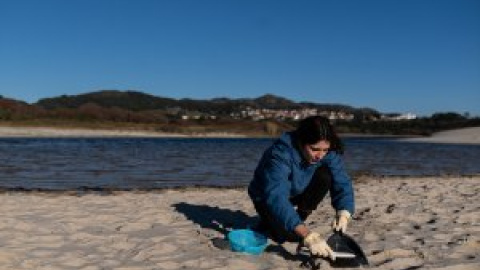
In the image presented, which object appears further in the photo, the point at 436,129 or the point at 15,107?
the point at 436,129

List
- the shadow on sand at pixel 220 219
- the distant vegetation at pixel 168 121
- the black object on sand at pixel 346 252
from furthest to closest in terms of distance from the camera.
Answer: the distant vegetation at pixel 168 121 → the shadow on sand at pixel 220 219 → the black object on sand at pixel 346 252

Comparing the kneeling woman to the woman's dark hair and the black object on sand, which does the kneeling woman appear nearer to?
the woman's dark hair

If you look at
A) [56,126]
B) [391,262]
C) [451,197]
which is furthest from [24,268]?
[56,126]

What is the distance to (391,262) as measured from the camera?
4777mm

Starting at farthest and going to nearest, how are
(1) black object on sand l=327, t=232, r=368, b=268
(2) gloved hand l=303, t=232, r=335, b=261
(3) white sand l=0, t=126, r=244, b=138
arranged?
(3) white sand l=0, t=126, r=244, b=138, (1) black object on sand l=327, t=232, r=368, b=268, (2) gloved hand l=303, t=232, r=335, b=261

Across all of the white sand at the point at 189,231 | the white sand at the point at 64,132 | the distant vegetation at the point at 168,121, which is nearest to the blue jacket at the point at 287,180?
the white sand at the point at 189,231

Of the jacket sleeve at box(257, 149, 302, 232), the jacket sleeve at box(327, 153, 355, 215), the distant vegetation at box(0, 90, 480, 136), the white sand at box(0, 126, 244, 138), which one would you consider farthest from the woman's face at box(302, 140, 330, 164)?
the distant vegetation at box(0, 90, 480, 136)

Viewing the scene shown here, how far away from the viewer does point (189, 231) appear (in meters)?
6.07

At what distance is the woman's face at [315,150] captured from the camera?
14.7ft

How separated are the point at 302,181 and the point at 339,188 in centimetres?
32

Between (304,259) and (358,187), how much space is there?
5.89m

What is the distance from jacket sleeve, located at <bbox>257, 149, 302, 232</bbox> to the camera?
443 centimetres

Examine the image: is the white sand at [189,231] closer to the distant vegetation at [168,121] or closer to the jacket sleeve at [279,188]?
the jacket sleeve at [279,188]

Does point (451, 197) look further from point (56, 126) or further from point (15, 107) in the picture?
point (15, 107)
